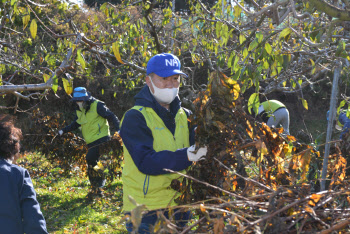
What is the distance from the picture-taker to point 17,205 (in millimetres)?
2918

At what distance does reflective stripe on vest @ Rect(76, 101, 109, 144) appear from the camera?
24.4 feet

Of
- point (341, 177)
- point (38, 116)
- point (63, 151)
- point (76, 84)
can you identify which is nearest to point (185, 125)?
point (341, 177)

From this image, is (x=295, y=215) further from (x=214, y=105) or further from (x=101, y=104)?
(x=101, y=104)

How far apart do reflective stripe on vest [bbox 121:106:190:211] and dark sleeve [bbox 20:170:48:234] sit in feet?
1.88

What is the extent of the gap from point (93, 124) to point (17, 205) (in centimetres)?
461

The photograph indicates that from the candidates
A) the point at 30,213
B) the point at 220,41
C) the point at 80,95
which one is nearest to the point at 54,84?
the point at 30,213

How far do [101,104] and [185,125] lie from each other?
453 cm

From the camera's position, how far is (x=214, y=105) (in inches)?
98.0

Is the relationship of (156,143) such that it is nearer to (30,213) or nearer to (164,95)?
(164,95)

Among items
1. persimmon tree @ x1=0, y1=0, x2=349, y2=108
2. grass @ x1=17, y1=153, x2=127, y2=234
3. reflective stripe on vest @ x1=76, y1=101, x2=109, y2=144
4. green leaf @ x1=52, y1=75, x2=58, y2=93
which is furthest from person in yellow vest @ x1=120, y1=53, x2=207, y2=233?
reflective stripe on vest @ x1=76, y1=101, x2=109, y2=144

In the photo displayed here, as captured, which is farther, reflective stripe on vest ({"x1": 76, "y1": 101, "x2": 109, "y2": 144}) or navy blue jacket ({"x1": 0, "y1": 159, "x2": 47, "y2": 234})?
reflective stripe on vest ({"x1": 76, "y1": 101, "x2": 109, "y2": 144})

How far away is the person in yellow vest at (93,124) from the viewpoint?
24.1 feet

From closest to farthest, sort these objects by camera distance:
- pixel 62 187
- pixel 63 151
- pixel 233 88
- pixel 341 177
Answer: pixel 341 177 < pixel 233 88 < pixel 63 151 < pixel 62 187

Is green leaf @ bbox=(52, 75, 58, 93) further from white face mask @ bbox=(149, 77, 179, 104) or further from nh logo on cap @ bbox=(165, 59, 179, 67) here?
nh logo on cap @ bbox=(165, 59, 179, 67)
